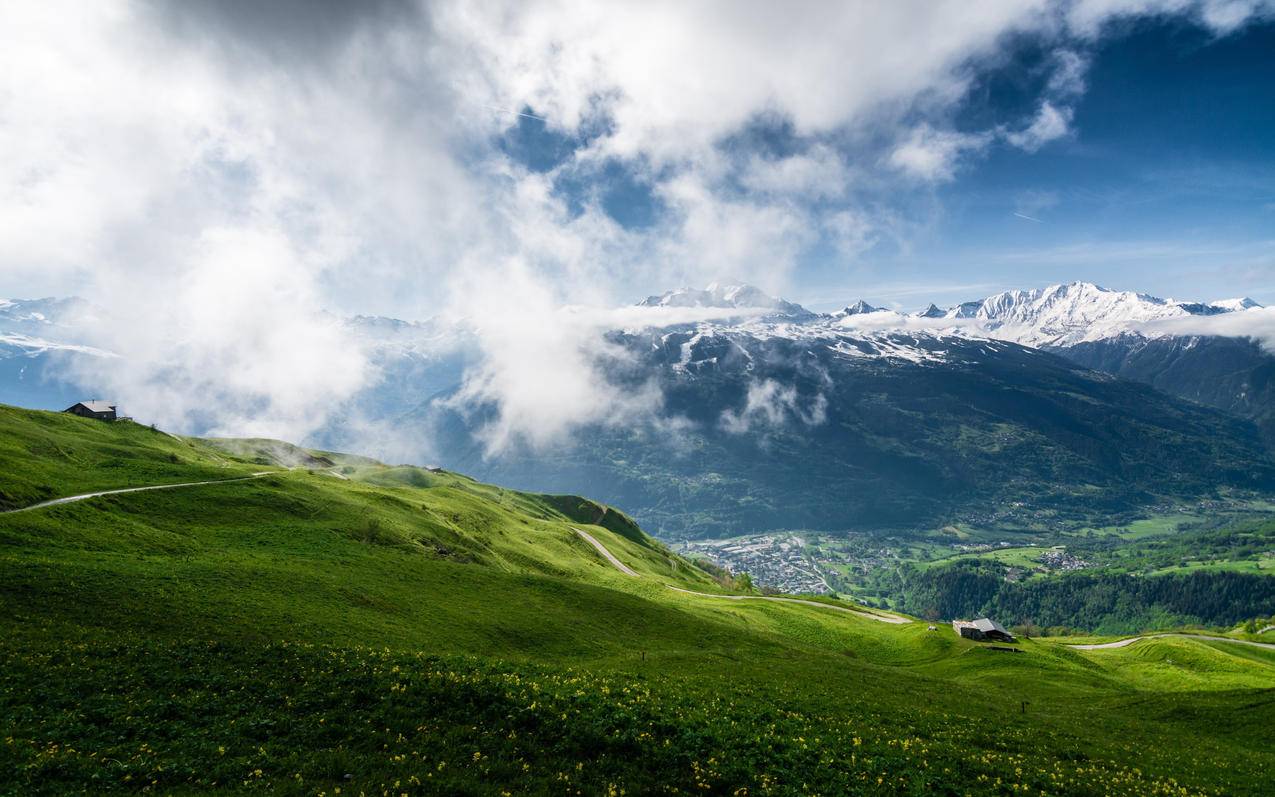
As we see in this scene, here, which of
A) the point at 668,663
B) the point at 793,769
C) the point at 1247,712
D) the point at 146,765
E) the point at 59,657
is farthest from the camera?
the point at 668,663

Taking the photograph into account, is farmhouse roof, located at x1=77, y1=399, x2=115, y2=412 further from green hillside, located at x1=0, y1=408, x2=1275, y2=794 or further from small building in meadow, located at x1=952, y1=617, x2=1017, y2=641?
small building in meadow, located at x1=952, y1=617, x2=1017, y2=641

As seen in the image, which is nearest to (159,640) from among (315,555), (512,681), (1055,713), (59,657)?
(59,657)

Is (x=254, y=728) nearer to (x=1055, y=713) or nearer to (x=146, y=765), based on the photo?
(x=146, y=765)

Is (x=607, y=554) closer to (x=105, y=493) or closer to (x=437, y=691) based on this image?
(x=105, y=493)

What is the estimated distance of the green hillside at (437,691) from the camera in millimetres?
21094

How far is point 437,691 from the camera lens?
26109mm

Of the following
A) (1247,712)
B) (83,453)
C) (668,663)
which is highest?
(83,453)

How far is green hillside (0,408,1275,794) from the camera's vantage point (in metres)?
21.1

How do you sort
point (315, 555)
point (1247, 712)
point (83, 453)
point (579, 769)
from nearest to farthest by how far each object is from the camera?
point (579, 769)
point (1247, 712)
point (315, 555)
point (83, 453)

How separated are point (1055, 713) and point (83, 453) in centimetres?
12714

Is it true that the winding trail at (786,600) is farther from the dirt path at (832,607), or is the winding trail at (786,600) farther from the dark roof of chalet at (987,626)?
the dark roof of chalet at (987,626)

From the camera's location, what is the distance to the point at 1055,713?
45.6 m

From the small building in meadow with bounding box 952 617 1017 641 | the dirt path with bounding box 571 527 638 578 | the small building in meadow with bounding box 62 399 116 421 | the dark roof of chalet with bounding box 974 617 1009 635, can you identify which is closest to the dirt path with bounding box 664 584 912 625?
the dirt path with bounding box 571 527 638 578

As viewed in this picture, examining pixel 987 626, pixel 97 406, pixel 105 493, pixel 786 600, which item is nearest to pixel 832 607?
pixel 786 600
